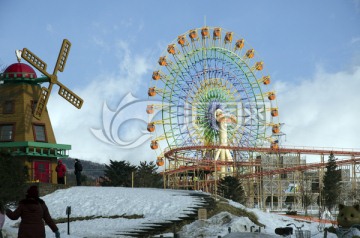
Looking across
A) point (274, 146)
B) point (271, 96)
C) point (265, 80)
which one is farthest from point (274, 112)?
point (274, 146)

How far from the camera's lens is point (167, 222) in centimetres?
2625

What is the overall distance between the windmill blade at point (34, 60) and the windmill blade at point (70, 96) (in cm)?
168

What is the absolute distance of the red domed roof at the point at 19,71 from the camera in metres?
43.0

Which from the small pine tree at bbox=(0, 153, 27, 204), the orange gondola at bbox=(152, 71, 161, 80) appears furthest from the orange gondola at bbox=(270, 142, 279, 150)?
the small pine tree at bbox=(0, 153, 27, 204)

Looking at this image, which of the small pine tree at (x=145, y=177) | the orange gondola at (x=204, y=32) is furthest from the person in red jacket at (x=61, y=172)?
the orange gondola at (x=204, y=32)

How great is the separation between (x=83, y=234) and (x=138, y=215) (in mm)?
6409

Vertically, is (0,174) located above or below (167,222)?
above

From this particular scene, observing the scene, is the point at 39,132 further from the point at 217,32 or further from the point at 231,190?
the point at 217,32

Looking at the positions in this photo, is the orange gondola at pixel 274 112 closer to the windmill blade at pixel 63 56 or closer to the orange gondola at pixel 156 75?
the orange gondola at pixel 156 75

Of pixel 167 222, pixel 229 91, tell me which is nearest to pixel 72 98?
pixel 167 222

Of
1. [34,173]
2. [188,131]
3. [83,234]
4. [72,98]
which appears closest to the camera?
[83,234]

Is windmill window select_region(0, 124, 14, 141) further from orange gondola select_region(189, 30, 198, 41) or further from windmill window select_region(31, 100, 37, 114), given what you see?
orange gondola select_region(189, 30, 198, 41)

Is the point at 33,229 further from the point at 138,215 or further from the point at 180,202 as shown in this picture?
the point at 180,202

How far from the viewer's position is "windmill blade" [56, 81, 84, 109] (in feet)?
146
